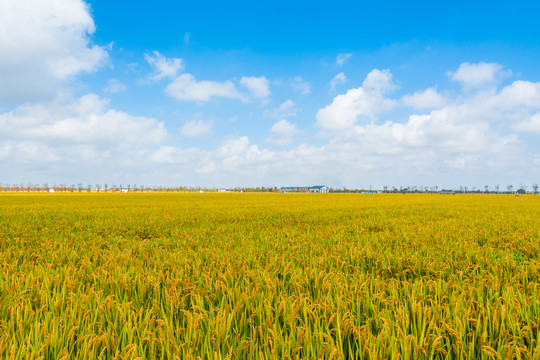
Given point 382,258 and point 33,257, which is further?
point 33,257

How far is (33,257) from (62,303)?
3276 millimetres

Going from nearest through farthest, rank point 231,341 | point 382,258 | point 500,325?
point 231,341
point 500,325
point 382,258

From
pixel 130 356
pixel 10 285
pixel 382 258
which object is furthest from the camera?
pixel 382 258

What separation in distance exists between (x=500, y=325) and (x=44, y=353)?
3491 mm

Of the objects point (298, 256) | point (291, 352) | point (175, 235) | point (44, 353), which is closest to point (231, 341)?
point (291, 352)

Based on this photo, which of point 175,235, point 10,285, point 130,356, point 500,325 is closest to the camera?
point 130,356

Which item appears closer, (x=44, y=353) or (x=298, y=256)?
(x=44, y=353)

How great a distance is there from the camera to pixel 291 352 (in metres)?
1.88

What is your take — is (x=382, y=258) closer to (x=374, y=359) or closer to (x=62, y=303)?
(x=374, y=359)

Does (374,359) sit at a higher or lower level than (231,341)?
higher

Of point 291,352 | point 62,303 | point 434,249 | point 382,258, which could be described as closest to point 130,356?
point 291,352

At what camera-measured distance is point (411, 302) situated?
8.01 feet

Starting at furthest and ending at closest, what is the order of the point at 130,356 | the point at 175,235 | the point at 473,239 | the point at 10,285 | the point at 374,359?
1. the point at 175,235
2. the point at 473,239
3. the point at 10,285
4. the point at 130,356
5. the point at 374,359

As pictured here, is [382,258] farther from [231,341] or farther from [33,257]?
[33,257]
